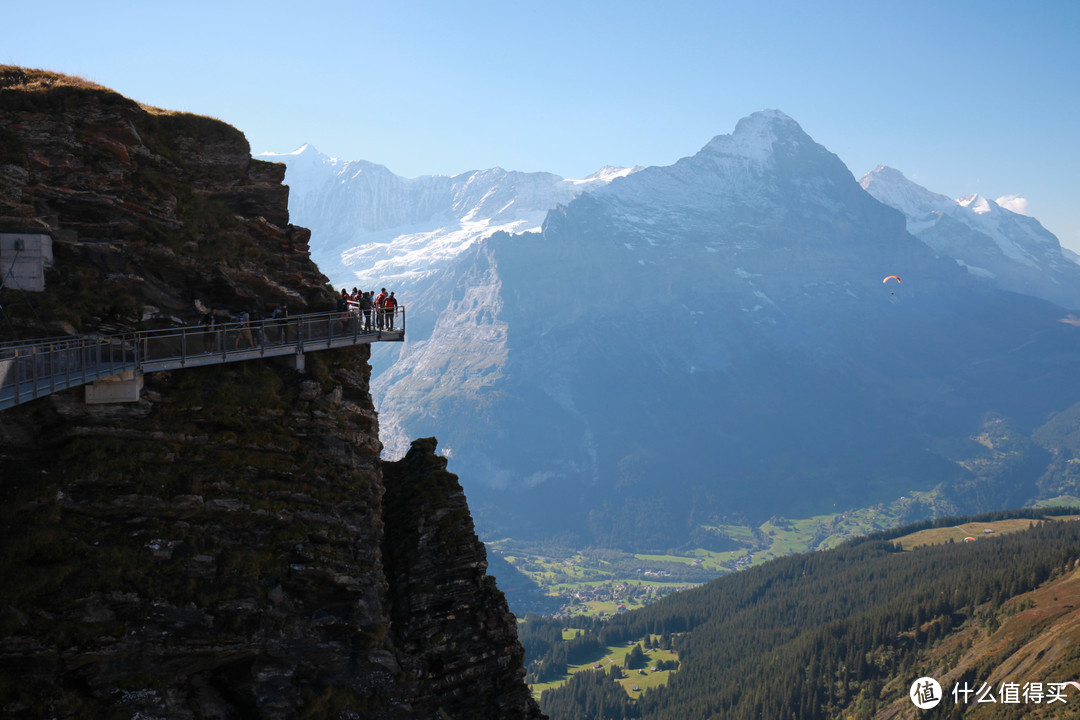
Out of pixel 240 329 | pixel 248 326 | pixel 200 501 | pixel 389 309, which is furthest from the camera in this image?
pixel 389 309

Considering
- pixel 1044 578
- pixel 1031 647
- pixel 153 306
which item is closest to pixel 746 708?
pixel 1031 647

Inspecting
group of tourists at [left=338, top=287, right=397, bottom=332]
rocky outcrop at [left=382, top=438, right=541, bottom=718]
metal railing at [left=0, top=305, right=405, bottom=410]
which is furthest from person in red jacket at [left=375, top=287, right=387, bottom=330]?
rocky outcrop at [left=382, top=438, right=541, bottom=718]

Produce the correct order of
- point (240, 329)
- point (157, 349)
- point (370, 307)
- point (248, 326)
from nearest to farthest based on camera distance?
1. point (157, 349)
2. point (240, 329)
3. point (248, 326)
4. point (370, 307)

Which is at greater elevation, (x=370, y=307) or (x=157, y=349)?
(x=370, y=307)

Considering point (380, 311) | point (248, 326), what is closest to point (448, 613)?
point (248, 326)

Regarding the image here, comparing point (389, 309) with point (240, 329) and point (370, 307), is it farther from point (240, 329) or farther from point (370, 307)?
point (240, 329)

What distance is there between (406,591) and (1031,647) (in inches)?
6793

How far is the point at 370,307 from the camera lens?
40.3 m

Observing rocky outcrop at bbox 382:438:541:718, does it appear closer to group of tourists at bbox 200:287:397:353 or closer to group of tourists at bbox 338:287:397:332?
group of tourists at bbox 338:287:397:332

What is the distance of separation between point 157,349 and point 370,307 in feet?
43.7

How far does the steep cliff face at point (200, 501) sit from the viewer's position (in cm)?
2289

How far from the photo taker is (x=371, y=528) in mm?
30234

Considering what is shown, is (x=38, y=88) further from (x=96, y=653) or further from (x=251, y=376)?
(x=96, y=653)

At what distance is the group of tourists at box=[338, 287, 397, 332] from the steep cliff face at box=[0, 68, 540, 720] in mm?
1597
